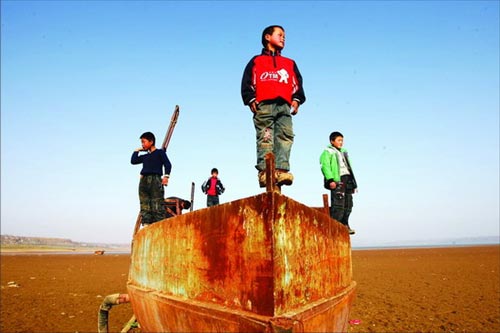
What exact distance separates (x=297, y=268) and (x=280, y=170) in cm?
101

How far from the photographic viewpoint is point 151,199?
4785 millimetres

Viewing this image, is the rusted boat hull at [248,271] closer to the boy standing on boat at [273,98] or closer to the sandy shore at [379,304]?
the boy standing on boat at [273,98]

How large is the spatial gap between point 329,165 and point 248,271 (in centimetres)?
306

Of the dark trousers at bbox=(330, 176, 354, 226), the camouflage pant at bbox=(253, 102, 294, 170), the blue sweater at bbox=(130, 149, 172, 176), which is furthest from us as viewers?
the blue sweater at bbox=(130, 149, 172, 176)

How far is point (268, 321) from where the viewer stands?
1.53m

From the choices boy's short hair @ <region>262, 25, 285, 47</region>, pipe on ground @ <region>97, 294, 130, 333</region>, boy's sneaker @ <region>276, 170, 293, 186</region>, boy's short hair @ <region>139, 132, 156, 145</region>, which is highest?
boy's short hair @ <region>262, 25, 285, 47</region>

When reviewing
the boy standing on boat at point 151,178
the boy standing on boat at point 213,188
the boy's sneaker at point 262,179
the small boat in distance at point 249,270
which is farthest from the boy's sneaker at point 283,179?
the boy standing on boat at point 213,188

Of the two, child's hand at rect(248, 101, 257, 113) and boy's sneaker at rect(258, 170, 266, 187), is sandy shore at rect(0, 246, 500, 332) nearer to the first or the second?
boy's sneaker at rect(258, 170, 266, 187)

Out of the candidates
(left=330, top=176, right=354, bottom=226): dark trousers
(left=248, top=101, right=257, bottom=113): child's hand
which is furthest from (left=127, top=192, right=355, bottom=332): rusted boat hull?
(left=330, top=176, right=354, bottom=226): dark trousers

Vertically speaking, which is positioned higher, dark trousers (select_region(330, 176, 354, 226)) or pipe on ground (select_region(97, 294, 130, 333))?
dark trousers (select_region(330, 176, 354, 226))

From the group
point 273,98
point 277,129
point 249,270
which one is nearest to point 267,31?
point 273,98

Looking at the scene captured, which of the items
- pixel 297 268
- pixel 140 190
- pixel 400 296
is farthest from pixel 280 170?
pixel 400 296

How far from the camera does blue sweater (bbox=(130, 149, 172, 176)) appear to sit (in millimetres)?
4895

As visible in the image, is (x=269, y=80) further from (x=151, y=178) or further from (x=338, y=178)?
(x=151, y=178)
